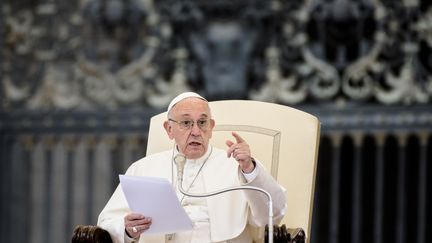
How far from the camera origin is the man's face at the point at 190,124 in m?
4.61

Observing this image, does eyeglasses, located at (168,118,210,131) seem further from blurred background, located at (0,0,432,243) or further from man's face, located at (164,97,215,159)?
blurred background, located at (0,0,432,243)

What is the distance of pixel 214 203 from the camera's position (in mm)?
4723

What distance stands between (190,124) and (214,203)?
35 cm

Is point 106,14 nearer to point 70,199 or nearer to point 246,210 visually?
point 70,199

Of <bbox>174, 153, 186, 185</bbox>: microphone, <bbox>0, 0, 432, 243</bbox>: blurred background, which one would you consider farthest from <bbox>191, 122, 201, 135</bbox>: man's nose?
<bbox>0, 0, 432, 243</bbox>: blurred background

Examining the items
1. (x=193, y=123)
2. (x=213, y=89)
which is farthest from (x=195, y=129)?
(x=213, y=89)

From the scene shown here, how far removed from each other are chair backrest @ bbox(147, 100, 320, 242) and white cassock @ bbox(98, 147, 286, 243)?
22 cm

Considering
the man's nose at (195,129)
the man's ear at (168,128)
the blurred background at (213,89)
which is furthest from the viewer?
the blurred background at (213,89)

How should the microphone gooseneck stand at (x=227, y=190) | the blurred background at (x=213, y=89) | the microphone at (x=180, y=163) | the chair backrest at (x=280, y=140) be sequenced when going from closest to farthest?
the microphone gooseneck stand at (x=227, y=190)
the microphone at (x=180, y=163)
the chair backrest at (x=280, y=140)
the blurred background at (x=213, y=89)

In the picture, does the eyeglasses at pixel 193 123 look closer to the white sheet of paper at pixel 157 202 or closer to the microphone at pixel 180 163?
the microphone at pixel 180 163

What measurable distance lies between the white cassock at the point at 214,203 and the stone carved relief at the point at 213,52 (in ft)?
7.82

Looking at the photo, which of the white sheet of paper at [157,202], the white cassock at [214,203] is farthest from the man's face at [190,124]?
the white sheet of paper at [157,202]

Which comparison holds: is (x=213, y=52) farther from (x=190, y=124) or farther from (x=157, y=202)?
(x=157, y=202)

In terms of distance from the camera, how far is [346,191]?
7.12 meters
